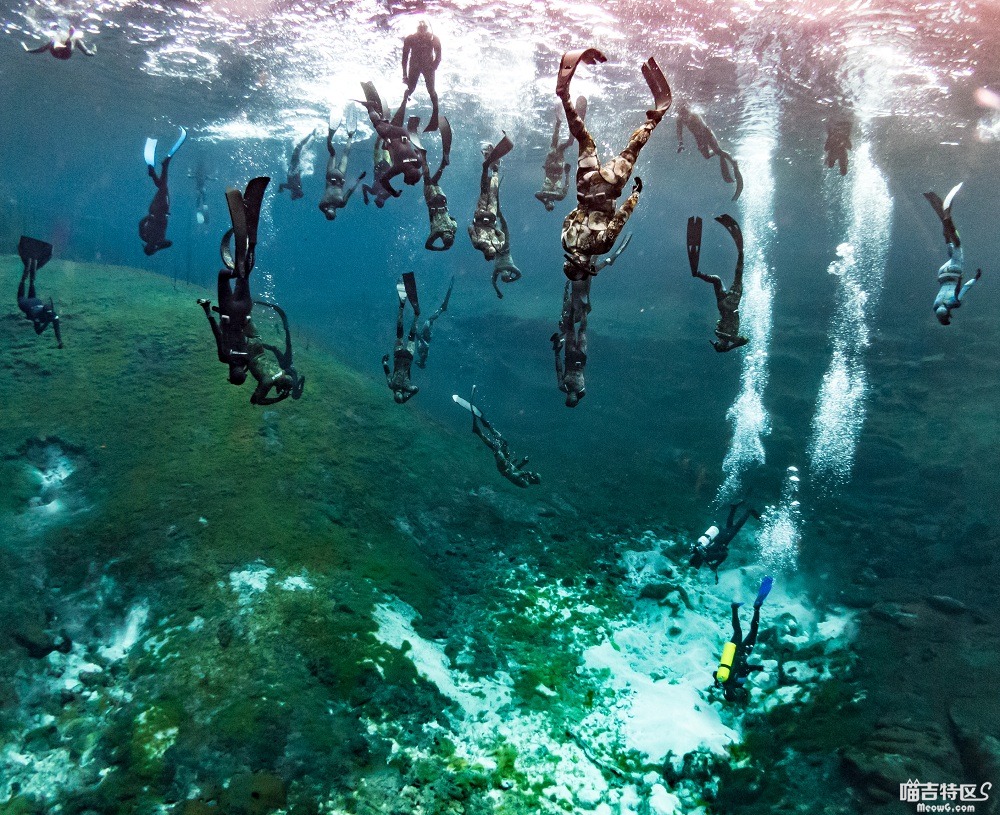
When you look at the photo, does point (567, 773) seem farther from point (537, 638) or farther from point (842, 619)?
point (842, 619)

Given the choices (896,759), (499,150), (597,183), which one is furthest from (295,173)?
(896,759)

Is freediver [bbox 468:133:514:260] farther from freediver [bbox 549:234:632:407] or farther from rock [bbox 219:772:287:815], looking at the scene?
rock [bbox 219:772:287:815]

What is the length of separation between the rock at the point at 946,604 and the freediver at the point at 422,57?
10.5m

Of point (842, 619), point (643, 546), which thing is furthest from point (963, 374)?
point (643, 546)

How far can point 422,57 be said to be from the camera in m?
7.36

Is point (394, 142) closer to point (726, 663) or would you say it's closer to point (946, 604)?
point (726, 663)

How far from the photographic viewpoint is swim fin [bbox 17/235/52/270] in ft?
23.5

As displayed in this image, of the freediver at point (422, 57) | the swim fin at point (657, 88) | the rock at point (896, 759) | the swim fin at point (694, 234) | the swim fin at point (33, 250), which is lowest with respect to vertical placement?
the rock at point (896, 759)

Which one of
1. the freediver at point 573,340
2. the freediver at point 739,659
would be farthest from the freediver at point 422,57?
the freediver at point 739,659

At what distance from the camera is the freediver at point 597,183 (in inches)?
113

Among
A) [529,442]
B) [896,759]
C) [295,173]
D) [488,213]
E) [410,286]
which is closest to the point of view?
[896,759]

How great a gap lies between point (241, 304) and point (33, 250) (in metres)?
5.06

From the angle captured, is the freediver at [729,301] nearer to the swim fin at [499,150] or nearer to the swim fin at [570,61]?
the swim fin at [499,150]

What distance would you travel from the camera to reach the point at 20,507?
6.80m
